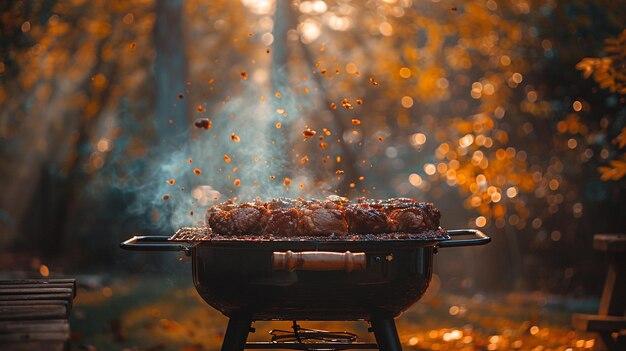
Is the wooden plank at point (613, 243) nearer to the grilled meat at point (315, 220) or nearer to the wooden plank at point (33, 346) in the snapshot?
the grilled meat at point (315, 220)

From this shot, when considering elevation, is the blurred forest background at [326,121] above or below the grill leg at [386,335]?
above

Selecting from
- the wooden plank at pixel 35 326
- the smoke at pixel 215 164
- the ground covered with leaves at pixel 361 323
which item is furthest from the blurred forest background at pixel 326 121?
the wooden plank at pixel 35 326

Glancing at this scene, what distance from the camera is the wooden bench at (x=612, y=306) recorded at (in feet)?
19.1

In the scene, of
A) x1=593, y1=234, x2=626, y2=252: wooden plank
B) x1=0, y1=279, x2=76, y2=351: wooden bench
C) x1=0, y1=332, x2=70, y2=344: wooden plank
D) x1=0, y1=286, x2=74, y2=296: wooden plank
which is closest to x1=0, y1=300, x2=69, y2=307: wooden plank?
x1=0, y1=279, x2=76, y2=351: wooden bench

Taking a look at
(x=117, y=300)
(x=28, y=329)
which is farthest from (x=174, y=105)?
(x=28, y=329)

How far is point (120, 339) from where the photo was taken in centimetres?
758

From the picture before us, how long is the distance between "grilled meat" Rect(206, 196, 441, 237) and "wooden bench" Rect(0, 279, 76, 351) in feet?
2.69

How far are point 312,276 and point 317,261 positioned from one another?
9.9 inches

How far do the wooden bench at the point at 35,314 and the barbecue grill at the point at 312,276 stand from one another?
42 centimetres

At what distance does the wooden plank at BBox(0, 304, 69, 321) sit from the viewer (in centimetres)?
346

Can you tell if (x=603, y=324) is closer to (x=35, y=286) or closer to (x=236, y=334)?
(x=236, y=334)

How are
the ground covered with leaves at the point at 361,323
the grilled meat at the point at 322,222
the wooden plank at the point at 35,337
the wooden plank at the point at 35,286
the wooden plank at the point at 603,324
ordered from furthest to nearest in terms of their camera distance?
the ground covered with leaves at the point at 361,323
the wooden plank at the point at 603,324
the wooden plank at the point at 35,286
the grilled meat at the point at 322,222
the wooden plank at the point at 35,337

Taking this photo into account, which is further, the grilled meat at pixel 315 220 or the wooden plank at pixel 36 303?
the grilled meat at pixel 315 220

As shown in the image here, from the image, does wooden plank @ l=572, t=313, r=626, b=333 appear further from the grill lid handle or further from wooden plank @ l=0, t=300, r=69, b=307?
wooden plank @ l=0, t=300, r=69, b=307
